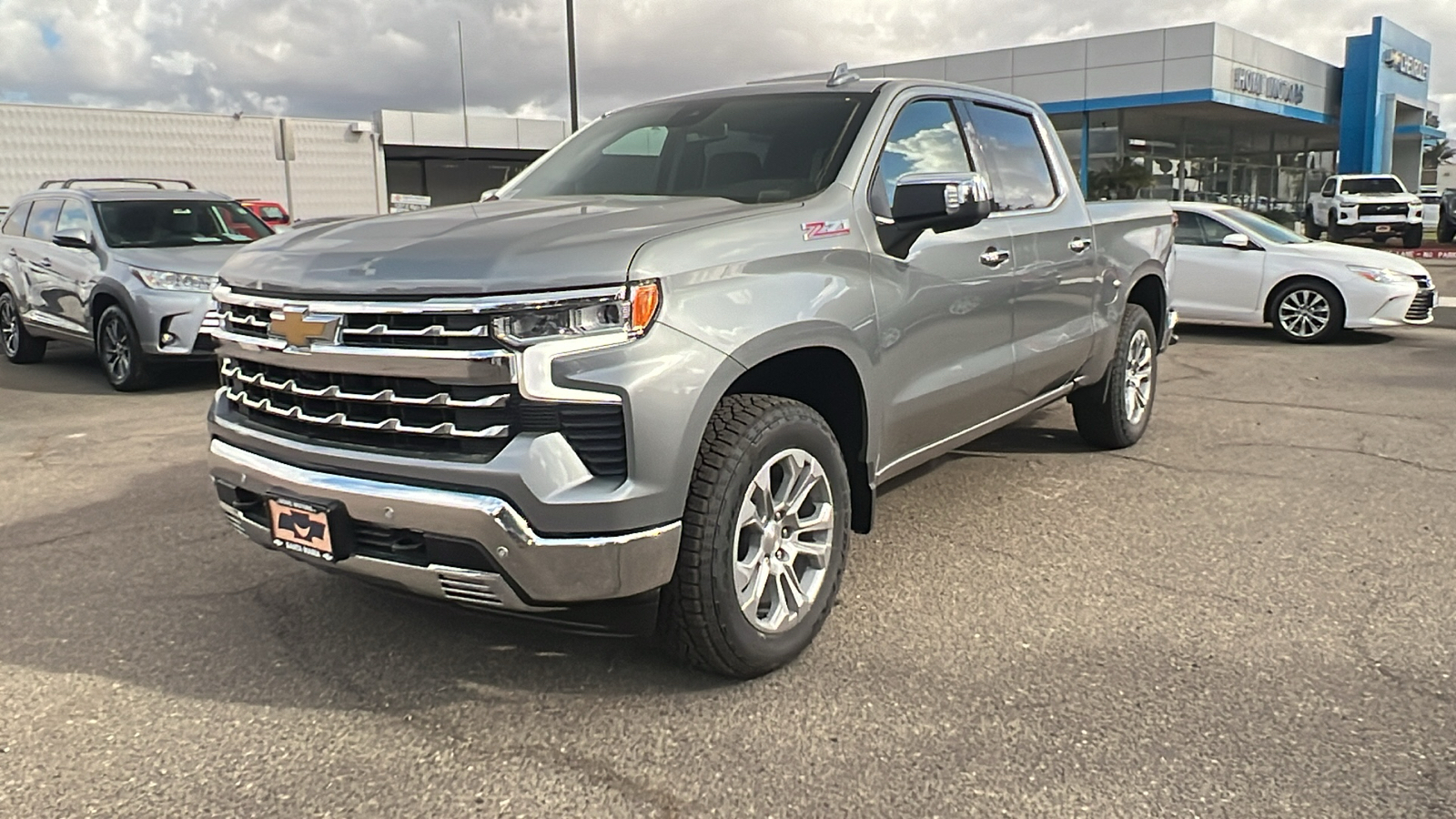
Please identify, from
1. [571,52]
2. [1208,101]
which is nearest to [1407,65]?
[1208,101]

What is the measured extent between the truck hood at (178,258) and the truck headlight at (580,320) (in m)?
6.68

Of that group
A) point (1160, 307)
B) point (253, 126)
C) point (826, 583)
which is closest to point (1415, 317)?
point (1160, 307)

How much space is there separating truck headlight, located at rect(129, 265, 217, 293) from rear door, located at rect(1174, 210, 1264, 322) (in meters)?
8.92

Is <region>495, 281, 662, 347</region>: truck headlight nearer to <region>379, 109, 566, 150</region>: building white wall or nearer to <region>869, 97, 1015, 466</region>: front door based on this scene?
<region>869, 97, 1015, 466</region>: front door

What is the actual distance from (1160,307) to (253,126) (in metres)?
34.0

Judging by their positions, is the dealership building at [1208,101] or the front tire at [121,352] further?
the dealership building at [1208,101]

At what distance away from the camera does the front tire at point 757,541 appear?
119 inches


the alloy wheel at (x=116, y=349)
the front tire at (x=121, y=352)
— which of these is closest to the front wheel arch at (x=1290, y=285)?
the front tire at (x=121, y=352)

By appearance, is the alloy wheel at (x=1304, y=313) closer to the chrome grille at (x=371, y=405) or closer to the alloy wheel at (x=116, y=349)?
the chrome grille at (x=371, y=405)

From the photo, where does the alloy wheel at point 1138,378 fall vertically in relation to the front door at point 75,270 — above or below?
below

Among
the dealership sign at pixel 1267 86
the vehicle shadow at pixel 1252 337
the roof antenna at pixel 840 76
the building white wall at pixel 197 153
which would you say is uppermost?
the dealership sign at pixel 1267 86

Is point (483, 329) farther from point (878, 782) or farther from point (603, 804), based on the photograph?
point (878, 782)

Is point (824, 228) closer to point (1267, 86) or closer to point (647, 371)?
point (647, 371)

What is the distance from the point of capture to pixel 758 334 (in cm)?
316
